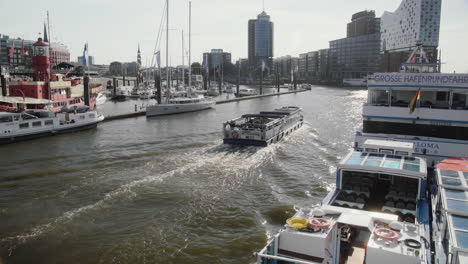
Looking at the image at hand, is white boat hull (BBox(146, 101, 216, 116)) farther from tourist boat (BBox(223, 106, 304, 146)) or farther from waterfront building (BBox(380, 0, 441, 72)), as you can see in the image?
waterfront building (BBox(380, 0, 441, 72))

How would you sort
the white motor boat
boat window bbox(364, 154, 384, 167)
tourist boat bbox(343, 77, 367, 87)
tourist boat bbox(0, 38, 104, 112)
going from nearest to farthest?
boat window bbox(364, 154, 384, 167) < tourist boat bbox(0, 38, 104, 112) < the white motor boat < tourist boat bbox(343, 77, 367, 87)

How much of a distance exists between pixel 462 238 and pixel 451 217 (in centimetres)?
128

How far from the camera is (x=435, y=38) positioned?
14012 centimetres

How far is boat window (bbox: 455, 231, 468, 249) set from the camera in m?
8.03

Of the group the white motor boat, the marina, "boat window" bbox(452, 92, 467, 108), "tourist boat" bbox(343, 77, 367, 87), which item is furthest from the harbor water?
"tourist boat" bbox(343, 77, 367, 87)

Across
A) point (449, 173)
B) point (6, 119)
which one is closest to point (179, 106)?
point (6, 119)

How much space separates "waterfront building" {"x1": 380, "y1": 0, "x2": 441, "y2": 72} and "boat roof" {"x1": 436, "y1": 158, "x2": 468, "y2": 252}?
419 ft

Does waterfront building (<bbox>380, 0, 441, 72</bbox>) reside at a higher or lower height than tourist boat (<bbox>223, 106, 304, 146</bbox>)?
higher

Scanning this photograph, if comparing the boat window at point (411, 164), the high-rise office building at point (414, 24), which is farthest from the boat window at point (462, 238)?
the high-rise office building at point (414, 24)

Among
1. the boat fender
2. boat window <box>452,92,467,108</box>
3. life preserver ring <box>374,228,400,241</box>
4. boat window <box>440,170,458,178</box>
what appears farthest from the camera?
boat window <box>452,92,467,108</box>

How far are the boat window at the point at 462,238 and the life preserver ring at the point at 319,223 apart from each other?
2.96m

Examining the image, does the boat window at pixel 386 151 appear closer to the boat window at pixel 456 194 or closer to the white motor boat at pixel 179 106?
the boat window at pixel 456 194

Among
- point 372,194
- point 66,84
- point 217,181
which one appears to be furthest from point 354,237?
point 66,84

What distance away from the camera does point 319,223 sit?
9.77 metres
